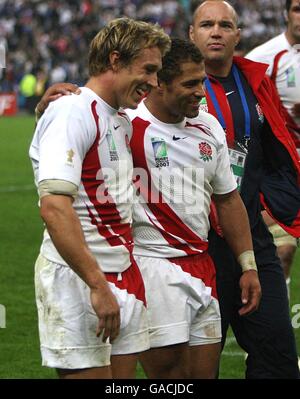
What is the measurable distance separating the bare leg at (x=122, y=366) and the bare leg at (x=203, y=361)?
1.78ft

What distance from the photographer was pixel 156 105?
4.91 meters

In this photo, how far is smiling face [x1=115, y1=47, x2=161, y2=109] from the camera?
13.8 feet

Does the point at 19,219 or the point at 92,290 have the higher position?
the point at 92,290

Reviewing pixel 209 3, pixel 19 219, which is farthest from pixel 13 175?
pixel 209 3

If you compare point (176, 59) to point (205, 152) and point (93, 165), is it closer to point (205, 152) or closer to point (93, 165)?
point (205, 152)

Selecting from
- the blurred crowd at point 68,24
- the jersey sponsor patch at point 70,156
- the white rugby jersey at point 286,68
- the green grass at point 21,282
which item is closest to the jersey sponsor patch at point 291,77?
the white rugby jersey at point 286,68

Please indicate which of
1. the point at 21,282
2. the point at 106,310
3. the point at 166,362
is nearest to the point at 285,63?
the point at 166,362

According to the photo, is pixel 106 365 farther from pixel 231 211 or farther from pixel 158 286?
pixel 231 211

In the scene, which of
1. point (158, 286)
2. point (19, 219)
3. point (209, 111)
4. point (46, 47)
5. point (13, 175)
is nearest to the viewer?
point (158, 286)

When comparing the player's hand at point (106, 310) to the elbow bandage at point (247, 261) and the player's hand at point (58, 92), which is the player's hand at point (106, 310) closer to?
the player's hand at point (58, 92)

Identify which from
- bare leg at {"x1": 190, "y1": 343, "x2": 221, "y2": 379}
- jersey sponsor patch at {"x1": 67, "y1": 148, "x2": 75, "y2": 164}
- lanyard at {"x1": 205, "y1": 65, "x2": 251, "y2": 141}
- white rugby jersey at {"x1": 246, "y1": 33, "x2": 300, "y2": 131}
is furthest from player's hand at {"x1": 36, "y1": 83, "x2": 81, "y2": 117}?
white rugby jersey at {"x1": 246, "y1": 33, "x2": 300, "y2": 131}

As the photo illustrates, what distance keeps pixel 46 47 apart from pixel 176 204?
35.8m

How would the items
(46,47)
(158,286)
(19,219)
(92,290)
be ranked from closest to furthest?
(92,290), (158,286), (19,219), (46,47)

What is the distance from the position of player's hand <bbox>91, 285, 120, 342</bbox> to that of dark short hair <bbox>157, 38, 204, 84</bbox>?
120 centimetres
